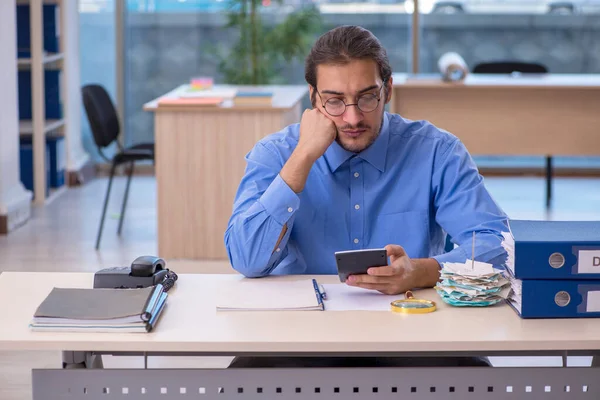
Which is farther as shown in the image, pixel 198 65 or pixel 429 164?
pixel 198 65

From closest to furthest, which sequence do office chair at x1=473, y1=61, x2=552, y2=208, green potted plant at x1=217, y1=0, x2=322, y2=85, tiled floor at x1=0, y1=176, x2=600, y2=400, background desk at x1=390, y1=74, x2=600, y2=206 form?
tiled floor at x1=0, y1=176, x2=600, y2=400, background desk at x1=390, y1=74, x2=600, y2=206, office chair at x1=473, y1=61, x2=552, y2=208, green potted plant at x1=217, y1=0, x2=322, y2=85

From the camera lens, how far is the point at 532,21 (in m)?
7.55

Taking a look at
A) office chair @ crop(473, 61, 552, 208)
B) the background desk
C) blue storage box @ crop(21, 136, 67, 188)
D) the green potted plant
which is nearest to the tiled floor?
blue storage box @ crop(21, 136, 67, 188)

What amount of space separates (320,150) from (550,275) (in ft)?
2.19

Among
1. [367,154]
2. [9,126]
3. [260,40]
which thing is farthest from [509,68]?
[367,154]

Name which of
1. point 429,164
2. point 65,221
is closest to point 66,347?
point 429,164

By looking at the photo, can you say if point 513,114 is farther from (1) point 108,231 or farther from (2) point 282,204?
(2) point 282,204

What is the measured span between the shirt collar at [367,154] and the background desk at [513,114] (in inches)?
142

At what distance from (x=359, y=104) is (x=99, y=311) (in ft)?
2.74

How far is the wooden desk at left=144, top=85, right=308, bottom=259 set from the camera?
15.8 feet

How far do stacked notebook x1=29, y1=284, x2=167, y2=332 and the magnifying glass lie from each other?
482mm

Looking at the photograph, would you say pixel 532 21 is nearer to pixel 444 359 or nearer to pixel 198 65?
pixel 198 65

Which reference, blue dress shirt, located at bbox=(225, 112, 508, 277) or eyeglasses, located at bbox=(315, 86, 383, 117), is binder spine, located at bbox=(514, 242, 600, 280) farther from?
eyeglasses, located at bbox=(315, 86, 383, 117)

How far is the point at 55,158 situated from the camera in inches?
265
